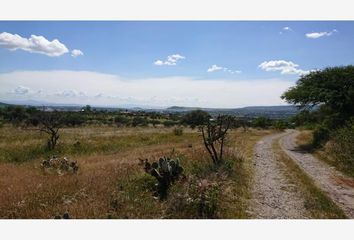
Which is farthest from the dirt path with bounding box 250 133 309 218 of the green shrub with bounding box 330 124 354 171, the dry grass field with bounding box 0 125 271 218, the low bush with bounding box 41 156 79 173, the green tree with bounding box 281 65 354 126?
the green tree with bounding box 281 65 354 126

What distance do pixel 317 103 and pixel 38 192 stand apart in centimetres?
2417

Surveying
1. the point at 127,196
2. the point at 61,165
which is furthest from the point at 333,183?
the point at 61,165

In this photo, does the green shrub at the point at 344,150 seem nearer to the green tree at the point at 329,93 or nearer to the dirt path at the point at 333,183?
the dirt path at the point at 333,183

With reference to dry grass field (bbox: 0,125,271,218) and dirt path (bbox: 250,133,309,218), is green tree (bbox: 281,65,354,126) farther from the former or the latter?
dry grass field (bbox: 0,125,271,218)

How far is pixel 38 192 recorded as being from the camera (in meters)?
10.2

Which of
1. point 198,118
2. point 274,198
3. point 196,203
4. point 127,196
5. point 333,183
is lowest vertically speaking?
point 333,183

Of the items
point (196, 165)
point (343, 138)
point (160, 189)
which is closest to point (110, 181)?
point (160, 189)

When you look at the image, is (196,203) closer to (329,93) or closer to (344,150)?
(344,150)

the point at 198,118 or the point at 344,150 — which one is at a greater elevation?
the point at 198,118

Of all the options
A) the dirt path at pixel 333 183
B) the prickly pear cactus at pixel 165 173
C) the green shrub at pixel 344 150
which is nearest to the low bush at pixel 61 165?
the prickly pear cactus at pixel 165 173

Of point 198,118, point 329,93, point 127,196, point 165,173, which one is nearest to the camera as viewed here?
point 127,196

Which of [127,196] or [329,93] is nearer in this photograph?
[127,196]

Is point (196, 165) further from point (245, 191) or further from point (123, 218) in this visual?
point (123, 218)

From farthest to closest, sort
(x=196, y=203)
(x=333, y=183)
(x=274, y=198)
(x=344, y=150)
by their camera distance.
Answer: (x=344, y=150)
(x=333, y=183)
(x=274, y=198)
(x=196, y=203)
